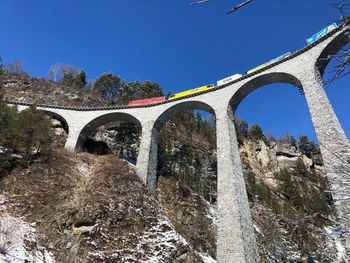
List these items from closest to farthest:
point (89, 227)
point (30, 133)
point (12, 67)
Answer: point (89, 227)
point (30, 133)
point (12, 67)

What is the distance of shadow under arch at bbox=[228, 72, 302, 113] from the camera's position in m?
22.2

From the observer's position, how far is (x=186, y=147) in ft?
113

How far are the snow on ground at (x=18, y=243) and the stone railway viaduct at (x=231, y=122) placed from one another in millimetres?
9220

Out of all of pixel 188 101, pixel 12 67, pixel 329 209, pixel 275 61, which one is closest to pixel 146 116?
pixel 188 101

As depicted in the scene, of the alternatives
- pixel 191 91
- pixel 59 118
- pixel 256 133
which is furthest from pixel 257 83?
pixel 256 133

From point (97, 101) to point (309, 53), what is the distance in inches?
1084

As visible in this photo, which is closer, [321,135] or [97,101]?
[321,135]

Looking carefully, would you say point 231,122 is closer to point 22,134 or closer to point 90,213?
point 90,213

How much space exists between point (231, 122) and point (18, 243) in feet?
52.7

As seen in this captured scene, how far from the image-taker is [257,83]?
23484mm

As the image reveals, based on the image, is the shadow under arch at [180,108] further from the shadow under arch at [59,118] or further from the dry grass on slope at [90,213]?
the shadow under arch at [59,118]

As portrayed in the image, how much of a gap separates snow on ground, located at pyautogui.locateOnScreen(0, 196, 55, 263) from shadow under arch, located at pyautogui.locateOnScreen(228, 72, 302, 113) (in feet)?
53.5

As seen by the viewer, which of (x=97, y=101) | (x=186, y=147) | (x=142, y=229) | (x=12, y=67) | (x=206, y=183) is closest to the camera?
(x=142, y=229)

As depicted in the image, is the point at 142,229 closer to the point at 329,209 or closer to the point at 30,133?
the point at 30,133
